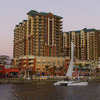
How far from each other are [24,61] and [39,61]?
1363 centimetres

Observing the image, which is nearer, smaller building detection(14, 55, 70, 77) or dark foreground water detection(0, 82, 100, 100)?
dark foreground water detection(0, 82, 100, 100)

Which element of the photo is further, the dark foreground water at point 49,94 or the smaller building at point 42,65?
the smaller building at point 42,65

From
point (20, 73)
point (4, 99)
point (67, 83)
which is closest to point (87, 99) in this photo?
point (4, 99)

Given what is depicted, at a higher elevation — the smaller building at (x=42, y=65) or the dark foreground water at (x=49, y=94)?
the smaller building at (x=42, y=65)

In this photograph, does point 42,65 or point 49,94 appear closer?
point 49,94

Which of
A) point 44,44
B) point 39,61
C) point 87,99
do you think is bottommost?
point 87,99

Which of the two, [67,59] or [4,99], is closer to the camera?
[4,99]

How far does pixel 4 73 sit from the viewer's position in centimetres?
16438

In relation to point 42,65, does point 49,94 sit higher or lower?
lower

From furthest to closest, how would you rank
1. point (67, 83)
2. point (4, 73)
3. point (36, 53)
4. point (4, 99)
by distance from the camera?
point (36, 53) → point (4, 73) → point (67, 83) → point (4, 99)

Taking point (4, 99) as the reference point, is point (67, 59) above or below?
above

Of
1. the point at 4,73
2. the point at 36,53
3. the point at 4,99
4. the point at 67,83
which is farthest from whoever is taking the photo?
the point at 36,53

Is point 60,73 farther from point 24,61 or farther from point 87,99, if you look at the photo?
point 87,99

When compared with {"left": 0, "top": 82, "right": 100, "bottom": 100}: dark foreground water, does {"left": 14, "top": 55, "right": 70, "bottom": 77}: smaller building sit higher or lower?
higher
